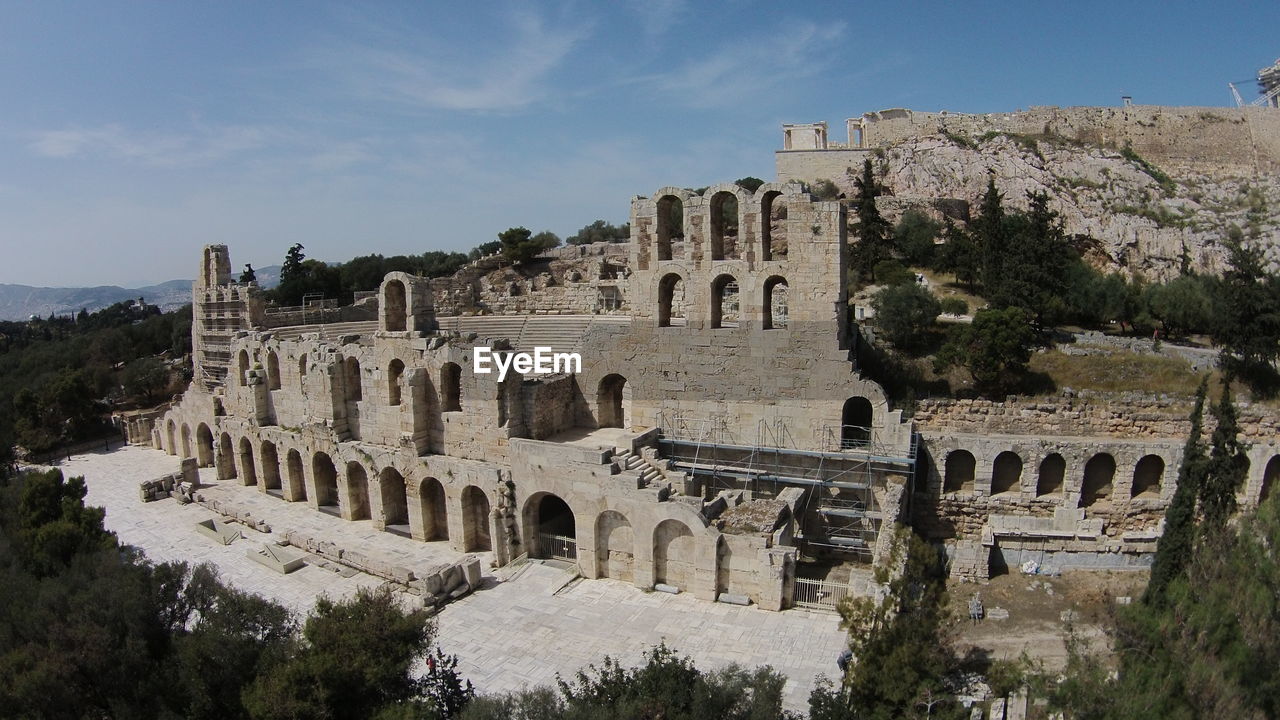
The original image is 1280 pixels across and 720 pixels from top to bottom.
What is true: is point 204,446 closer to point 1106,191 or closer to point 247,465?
point 247,465

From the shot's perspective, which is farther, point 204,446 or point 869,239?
point 869,239

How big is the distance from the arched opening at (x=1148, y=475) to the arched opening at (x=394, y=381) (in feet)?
75.1

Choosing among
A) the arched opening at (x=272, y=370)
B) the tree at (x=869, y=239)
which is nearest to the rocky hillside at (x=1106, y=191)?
the tree at (x=869, y=239)

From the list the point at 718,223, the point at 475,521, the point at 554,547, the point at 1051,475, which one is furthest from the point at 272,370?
the point at 1051,475

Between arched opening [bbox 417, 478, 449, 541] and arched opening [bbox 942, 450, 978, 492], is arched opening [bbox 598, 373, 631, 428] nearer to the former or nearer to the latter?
arched opening [bbox 417, 478, 449, 541]

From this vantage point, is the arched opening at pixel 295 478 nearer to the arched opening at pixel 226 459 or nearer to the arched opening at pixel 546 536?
the arched opening at pixel 226 459

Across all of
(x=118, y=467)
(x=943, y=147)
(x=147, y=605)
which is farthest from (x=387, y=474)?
(x=943, y=147)

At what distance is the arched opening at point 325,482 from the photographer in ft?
82.9

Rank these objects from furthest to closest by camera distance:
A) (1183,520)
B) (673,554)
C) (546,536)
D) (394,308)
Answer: (394,308)
(546,536)
(673,554)
(1183,520)

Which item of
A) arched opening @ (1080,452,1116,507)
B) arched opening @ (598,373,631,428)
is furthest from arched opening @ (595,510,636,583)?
arched opening @ (1080,452,1116,507)

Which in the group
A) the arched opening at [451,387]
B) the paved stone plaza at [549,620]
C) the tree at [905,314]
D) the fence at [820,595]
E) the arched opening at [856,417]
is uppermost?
the tree at [905,314]

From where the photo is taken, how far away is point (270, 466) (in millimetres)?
27547

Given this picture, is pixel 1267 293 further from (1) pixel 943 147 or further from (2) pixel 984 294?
(1) pixel 943 147

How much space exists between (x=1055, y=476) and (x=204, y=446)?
32921 millimetres
